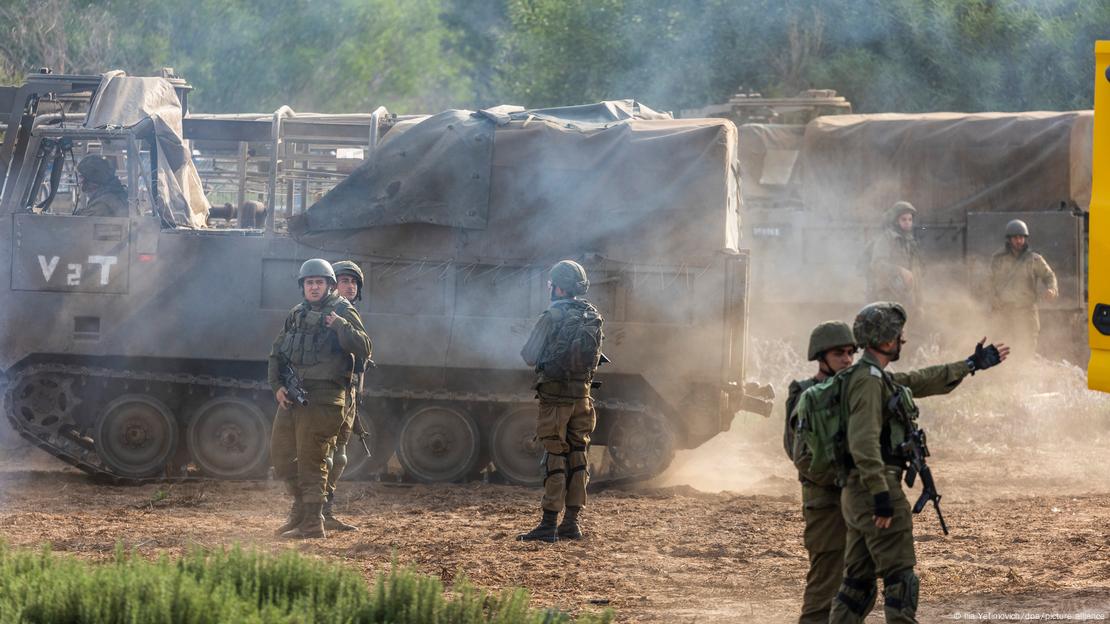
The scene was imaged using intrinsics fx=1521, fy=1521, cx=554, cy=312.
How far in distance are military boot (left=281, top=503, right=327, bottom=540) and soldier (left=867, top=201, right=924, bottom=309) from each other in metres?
7.68

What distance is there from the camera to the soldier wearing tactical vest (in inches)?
236

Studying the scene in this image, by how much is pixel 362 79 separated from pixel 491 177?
73.5 feet

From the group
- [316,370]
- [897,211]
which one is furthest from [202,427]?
[897,211]

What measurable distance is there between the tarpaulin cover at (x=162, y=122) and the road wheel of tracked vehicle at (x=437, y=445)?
2530mm

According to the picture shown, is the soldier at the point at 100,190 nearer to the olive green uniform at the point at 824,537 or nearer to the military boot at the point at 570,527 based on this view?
the military boot at the point at 570,527

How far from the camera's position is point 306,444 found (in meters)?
9.48

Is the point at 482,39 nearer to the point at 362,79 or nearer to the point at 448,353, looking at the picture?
the point at 362,79

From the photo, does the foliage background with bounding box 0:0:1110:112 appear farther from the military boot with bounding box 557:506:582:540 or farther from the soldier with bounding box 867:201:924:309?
the military boot with bounding box 557:506:582:540

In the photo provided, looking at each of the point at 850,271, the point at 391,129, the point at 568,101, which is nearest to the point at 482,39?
the point at 568,101

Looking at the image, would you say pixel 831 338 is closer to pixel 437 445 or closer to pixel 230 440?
pixel 437 445

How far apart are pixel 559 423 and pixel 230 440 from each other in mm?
3783

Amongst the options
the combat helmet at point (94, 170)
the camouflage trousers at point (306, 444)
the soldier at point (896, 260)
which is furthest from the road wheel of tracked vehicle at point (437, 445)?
the soldier at point (896, 260)

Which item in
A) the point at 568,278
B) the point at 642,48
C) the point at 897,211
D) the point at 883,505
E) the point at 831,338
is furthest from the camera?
the point at 642,48

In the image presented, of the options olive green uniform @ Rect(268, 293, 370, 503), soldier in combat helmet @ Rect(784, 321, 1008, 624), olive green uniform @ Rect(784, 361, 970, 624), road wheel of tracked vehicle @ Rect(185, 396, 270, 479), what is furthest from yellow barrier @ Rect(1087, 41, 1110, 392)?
road wheel of tracked vehicle @ Rect(185, 396, 270, 479)
